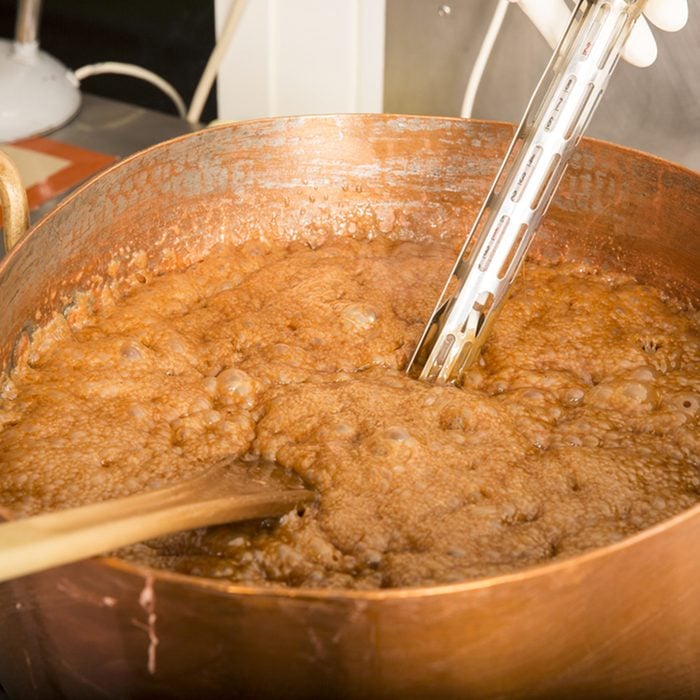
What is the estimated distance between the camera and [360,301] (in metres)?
0.85

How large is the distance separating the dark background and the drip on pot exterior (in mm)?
868

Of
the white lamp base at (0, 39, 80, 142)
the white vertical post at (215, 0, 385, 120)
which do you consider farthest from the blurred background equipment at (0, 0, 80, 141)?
the white vertical post at (215, 0, 385, 120)

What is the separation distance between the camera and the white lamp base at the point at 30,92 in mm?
1342

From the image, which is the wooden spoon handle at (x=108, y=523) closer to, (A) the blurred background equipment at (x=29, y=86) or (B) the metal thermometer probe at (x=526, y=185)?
(B) the metal thermometer probe at (x=526, y=185)

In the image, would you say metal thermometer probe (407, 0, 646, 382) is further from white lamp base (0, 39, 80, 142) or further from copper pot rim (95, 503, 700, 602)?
white lamp base (0, 39, 80, 142)

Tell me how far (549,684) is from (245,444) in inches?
12.0

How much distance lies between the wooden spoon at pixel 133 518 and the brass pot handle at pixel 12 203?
0.78ft

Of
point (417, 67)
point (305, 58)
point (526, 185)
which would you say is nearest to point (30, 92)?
point (305, 58)

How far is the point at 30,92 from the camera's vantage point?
4.44ft

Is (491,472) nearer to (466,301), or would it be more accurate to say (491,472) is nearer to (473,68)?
(466,301)

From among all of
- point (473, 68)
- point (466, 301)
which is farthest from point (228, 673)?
point (473, 68)

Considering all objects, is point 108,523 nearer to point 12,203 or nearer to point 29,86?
point 12,203

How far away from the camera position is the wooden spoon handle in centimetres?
38

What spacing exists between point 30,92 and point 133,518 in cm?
108
